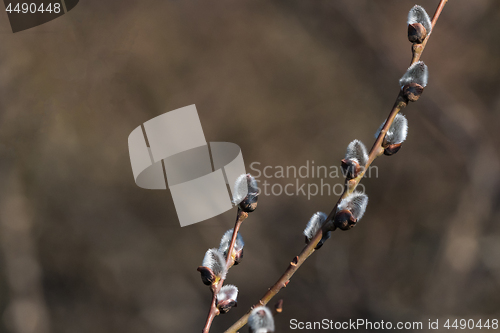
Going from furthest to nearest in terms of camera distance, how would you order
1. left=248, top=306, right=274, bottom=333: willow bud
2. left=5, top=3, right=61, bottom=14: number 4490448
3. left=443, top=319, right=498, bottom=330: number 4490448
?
left=5, top=3, right=61, bottom=14: number 4490448, left=443, top=319, right=498, bottom=330: number 4490448, left=248, top=306, right=274, bottom=333: willow bud

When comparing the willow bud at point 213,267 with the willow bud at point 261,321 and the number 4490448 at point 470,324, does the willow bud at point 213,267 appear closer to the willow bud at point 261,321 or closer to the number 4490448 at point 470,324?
the willow bud at point 261,321

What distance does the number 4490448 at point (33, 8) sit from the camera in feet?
7.11

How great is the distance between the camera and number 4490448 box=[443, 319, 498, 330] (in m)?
1.84

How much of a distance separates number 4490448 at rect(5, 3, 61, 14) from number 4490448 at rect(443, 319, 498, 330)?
9.02 ft

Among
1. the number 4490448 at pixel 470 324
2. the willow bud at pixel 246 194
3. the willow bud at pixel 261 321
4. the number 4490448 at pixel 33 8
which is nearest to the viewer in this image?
the willow bud at pixel 261 321

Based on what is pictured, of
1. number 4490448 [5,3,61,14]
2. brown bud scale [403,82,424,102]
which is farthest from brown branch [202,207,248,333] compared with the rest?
number 4490448 [5,3,61,14]

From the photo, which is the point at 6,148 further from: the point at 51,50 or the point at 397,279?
the point at 397,279

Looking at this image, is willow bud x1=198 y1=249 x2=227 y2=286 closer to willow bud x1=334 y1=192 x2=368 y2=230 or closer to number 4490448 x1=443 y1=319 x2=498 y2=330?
willow bud x1=334 y1=192 x2=368 y2=230

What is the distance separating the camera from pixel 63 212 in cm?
244

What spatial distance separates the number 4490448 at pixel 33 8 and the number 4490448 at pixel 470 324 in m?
2.75

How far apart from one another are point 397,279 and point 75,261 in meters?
1.90

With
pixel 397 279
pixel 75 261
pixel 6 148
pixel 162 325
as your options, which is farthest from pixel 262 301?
pixel 6 148

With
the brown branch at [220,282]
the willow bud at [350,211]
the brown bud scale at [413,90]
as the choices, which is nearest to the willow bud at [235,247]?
the brown branch at [220,282]

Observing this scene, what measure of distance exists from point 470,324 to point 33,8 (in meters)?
2.86
